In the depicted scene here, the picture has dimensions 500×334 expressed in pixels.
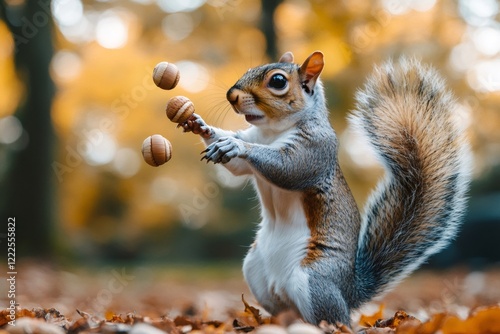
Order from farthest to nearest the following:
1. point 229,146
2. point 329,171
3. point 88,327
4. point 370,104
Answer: point 370,104 → point 329,171 → point 229,146 → point 88,327

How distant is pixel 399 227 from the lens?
2.18 m

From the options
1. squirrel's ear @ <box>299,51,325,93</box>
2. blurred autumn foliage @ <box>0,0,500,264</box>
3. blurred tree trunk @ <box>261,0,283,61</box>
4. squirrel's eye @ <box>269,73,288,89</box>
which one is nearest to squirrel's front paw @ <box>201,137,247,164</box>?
squirrel's eye @ <box>269,73,288,89</box>

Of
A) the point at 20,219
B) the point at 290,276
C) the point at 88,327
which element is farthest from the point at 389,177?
the point at 20,219

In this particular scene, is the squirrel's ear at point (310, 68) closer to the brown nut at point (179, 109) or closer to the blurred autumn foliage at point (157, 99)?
the brown nut at point (179, 109)

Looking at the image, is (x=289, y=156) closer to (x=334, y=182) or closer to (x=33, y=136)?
(x=334, y=182)

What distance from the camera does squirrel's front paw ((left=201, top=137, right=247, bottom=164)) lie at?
1.87 metres

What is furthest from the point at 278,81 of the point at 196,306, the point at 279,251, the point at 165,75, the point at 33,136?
the point at 33,136

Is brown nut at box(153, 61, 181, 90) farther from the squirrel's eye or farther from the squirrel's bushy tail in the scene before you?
the squirrel's bushy tail

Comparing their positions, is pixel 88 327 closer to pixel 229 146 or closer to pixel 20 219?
pixel 229 146

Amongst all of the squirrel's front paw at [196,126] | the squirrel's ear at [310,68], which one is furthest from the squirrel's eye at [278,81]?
the squirrel's front paw at [196,126]

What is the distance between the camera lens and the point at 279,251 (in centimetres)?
200

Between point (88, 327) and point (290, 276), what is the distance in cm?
65

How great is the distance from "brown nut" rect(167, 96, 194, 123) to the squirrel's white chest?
0.35 meters

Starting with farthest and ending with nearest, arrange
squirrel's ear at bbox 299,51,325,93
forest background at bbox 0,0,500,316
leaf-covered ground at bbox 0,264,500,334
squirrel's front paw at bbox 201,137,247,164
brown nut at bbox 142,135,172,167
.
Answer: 1. forest background at bbox 0,0,500,316
2. squirrel's ear at bbox 299,51,325,93
3. brown nut at bbox 142,135,172,167
4. squirrel's front paw at bbox 201,137,247,164
5. leaf-covered ground at bbox 0,264,500,334
